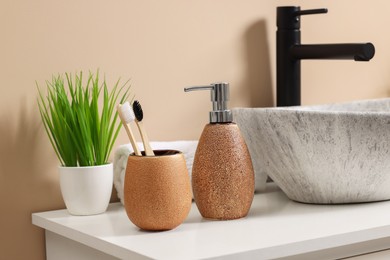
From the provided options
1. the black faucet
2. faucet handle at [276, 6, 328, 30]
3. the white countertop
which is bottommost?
the white countertop

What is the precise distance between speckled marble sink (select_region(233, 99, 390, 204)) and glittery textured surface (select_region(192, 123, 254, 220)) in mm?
78

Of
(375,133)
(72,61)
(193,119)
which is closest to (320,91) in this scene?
(193,119)

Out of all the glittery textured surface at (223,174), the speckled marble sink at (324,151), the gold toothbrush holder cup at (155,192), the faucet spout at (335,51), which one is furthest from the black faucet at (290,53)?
the gold toothbrush holder cup at (155,192)

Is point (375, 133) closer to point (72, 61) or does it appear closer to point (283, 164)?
point (283, 164)

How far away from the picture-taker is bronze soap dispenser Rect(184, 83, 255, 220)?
3.46ft

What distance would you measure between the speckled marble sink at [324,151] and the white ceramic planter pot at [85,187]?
0.80 ft

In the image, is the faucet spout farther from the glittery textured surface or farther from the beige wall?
the glittery textured surface

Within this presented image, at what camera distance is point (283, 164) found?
3.74ft

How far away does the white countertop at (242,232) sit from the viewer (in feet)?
2.90

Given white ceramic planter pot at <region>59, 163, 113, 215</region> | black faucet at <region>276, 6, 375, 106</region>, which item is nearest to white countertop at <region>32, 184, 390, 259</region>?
white ceramic planter pot at <region>59, 163, 113, 215</region>

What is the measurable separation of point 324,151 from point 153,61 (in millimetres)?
357

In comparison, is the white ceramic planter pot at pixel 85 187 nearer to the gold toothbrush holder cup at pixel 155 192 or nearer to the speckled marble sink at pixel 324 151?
the gold toothbrush holder cup at pixel 155 192

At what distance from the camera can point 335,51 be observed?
1.27m

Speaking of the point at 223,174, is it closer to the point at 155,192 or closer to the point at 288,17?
the point at 155,192
